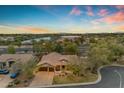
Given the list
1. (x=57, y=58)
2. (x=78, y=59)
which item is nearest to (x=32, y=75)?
(x=57, y=58)

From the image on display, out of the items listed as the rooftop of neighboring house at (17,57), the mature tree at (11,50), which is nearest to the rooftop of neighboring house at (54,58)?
the rooftop of neighboring house at (17,57)

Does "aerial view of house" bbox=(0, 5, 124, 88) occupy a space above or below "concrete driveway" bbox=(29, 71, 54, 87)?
above

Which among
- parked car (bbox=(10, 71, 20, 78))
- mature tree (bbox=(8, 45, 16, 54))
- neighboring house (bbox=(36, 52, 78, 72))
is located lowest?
parked car (bbox=(10, 71, 20, 78))

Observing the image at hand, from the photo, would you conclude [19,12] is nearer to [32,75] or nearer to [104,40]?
[32,75]

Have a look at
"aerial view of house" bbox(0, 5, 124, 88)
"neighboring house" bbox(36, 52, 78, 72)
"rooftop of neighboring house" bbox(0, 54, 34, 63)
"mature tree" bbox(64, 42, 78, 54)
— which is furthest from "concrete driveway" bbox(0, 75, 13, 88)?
"mature tree" bbox(64, 42, 78, 54)

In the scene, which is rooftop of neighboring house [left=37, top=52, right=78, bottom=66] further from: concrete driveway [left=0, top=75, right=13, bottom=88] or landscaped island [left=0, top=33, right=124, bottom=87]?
concrete driveway [left=0, top=75, right=13, bottom=88]

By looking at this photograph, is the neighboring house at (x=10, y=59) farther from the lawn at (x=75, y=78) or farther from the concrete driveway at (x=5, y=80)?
the lawn at (x=75, y=78)

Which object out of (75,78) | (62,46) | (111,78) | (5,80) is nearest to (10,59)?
(5,80)
